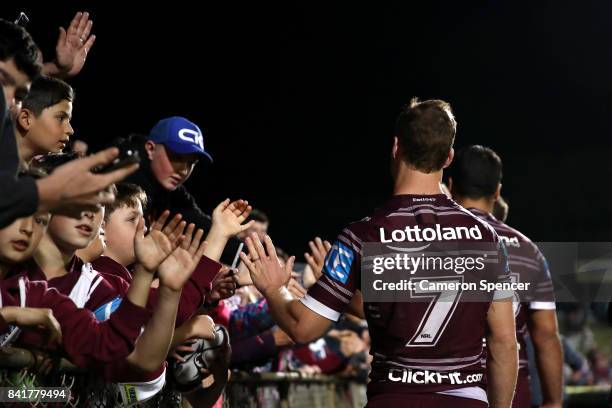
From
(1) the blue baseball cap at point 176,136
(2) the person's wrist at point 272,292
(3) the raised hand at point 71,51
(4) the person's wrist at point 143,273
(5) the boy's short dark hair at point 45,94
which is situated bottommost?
(2) the person's wrist at point 272,292

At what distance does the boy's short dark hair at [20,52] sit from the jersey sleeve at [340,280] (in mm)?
1418

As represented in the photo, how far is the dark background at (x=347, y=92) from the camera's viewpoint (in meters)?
14.6

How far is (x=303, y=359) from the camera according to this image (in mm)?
9180

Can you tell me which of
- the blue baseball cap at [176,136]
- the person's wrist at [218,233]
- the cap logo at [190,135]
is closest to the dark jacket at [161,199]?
the blue baseball cap at [176,136]

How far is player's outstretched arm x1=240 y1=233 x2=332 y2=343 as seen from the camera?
4027 mm

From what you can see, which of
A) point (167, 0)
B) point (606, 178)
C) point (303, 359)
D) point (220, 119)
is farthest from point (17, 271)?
point (606, 178)

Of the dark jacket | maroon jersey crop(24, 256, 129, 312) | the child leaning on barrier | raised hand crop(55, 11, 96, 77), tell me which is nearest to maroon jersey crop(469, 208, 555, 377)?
the dark jacket

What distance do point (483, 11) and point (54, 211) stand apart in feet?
63.4

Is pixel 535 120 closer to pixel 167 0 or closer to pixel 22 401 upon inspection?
pixel 167 0

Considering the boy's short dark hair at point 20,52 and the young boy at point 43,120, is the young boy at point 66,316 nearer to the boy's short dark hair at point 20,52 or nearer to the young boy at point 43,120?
the boy's short dark hair at point 20,52

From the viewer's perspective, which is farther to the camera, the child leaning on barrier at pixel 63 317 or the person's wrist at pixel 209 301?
the person's wrist at pixel 209 301

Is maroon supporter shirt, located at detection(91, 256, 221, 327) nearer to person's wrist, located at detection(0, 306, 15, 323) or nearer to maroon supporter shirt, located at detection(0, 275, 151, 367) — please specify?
maroon supporter shirt, located at detection(0, 275, 151, 367)

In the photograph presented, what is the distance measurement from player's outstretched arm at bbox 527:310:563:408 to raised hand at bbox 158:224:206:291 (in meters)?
2.75

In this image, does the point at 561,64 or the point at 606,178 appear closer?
the point at 561,64
